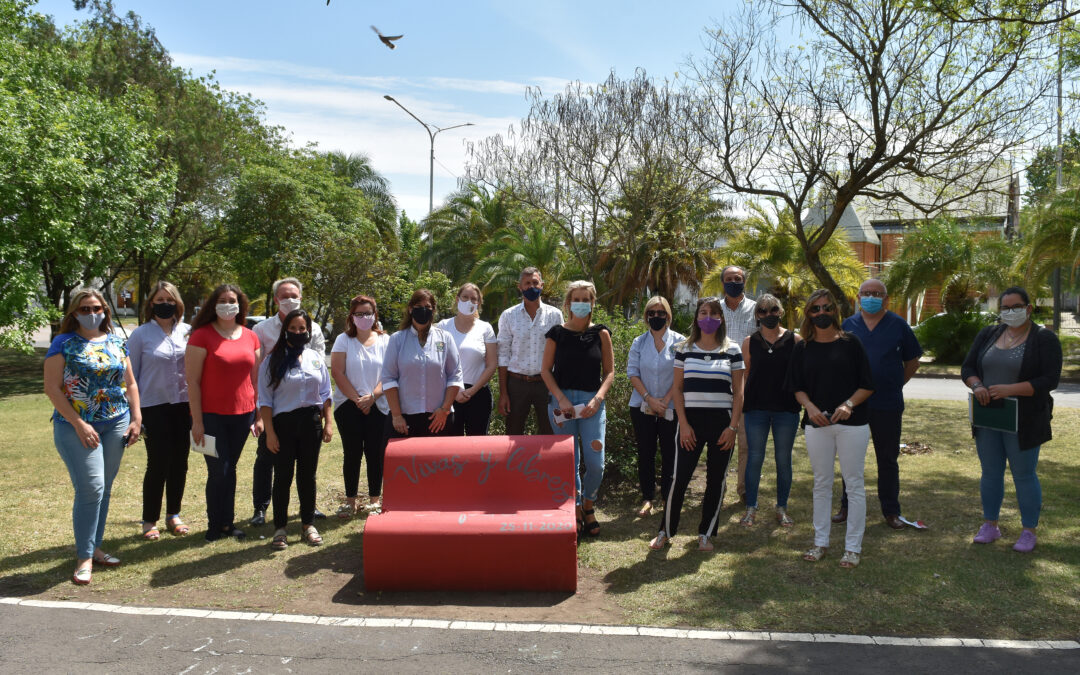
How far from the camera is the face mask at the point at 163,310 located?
6.26 meters

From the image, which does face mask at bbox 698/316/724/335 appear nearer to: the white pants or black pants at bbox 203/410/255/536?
the white pants

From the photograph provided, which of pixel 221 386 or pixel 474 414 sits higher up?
pixel 221 386

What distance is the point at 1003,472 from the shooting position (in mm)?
6141

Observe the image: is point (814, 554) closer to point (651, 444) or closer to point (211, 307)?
point (651, 444)

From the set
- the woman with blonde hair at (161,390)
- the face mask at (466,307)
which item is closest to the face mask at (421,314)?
the face mask at (466,307)

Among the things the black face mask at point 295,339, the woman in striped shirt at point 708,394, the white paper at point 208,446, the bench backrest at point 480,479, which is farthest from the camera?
the black face mask at point 295,339

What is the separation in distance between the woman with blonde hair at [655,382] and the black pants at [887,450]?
148cm

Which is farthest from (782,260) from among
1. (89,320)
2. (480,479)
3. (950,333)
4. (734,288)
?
(89,320)

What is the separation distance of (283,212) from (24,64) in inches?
334

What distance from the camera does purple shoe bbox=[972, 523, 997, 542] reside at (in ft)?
20.2

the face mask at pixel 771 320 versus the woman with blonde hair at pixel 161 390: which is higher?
the face mask at pixel 771 320

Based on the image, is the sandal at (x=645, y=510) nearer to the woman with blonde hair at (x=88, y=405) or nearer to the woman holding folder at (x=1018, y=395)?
the woman holding folder at (x=1018, y=395)

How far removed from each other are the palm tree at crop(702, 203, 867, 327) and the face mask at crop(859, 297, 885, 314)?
18.5m

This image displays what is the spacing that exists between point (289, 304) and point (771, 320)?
380 cm
